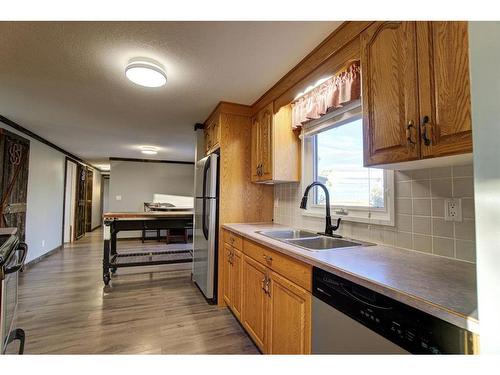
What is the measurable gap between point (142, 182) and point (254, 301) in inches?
233

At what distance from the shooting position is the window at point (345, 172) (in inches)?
62.4

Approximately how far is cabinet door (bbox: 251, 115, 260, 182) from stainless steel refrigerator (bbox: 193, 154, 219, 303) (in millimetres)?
399

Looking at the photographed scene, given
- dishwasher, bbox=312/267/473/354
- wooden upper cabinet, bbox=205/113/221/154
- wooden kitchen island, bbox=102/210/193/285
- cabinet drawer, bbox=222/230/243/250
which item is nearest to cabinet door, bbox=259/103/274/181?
wooden upper cabinet, bbox=205/113/221/154

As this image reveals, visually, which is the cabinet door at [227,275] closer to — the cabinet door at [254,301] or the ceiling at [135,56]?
the cabinet door at [254,301]

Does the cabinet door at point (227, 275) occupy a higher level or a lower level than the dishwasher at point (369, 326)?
lower

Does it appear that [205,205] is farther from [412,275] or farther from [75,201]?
[75,201]

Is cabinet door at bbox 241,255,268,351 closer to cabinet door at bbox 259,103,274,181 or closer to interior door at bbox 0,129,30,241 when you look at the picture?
cabinet door at bbox 259,103,274,181

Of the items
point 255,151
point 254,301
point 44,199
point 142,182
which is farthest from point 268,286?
point 142,182

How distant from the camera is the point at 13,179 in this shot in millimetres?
3422

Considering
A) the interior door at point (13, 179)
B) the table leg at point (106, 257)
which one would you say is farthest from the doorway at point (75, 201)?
the table leg at point (106, 257)

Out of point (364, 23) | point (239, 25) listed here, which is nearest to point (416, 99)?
point (364, 23)

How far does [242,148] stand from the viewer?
2738 mm

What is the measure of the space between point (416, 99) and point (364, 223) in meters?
0.86

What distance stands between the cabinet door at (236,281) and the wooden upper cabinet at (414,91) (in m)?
1.43
